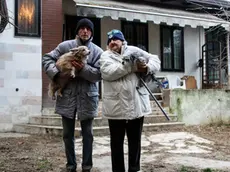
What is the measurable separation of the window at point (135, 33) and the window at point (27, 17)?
3.67 m

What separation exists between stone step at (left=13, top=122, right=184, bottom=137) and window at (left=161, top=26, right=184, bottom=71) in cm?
426

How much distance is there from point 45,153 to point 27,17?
4.23m

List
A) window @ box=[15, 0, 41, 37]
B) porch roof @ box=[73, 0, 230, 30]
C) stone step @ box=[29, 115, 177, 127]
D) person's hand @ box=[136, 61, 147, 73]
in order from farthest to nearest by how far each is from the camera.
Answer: porch roof @ box=[73, 0, 230, 30] < window @ box=[15, 0, 41, 37] < stone step @ box=[29, 115, 177, 127] < person's hand @ box=[136, 61, 147, 73]

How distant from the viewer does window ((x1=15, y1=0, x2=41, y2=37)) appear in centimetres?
869

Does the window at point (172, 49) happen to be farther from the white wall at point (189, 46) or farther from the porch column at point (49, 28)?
the porch column at point (49, 28)

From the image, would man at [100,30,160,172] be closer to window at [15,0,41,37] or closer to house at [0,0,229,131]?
house at [0,0,229,131]

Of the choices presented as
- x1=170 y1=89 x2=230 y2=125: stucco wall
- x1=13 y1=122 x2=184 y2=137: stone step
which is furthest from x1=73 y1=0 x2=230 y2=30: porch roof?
x1=13 y1=122 x2=184 y2=137: stone step

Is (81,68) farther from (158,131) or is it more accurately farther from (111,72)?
(158,131)

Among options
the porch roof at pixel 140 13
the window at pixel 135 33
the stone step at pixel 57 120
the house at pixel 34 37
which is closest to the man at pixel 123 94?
the stone step at pixel 57 120

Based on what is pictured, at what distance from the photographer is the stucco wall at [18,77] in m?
8.51

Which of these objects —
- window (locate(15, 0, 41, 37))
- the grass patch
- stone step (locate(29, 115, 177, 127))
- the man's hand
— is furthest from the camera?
window (locate(15, 0, 41, 37))

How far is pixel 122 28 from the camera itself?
11.9m

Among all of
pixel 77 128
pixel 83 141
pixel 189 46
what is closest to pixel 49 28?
pixel 77 128

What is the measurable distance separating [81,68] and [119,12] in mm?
5304
